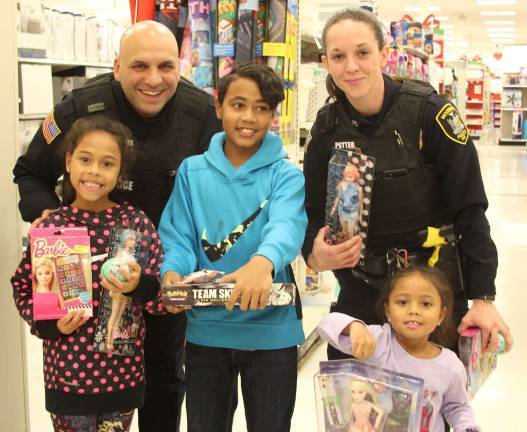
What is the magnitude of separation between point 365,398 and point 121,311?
27.0 inches

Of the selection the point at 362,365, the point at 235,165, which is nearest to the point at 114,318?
the point at 235,165

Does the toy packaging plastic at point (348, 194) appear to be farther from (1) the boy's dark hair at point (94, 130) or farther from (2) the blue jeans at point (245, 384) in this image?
(1) the boy's dark hair at point (94, 130)

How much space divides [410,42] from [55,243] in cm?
684

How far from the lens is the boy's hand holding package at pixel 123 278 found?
1688 millimetres

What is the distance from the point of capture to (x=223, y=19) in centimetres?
323

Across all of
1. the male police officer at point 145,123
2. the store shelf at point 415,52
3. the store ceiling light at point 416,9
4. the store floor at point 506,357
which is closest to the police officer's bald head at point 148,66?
the male police officer at point 145,123

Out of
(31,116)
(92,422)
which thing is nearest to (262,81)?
(92,422)

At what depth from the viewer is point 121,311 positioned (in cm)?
184

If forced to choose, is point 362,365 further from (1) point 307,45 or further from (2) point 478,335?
(1) point 307,45

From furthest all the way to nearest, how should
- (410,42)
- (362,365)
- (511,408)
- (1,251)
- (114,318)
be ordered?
(410,42) < (511,408) < (1,251) < (114,318) < (362,365)

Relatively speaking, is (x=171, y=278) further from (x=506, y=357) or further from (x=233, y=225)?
(x=506, y=357)

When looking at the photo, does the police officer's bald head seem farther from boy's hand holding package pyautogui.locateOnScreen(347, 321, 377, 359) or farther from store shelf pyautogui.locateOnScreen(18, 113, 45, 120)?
store shelf pyautogui.locateOnScreen(18, 113, 45, 120)

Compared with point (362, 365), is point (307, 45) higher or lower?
higher

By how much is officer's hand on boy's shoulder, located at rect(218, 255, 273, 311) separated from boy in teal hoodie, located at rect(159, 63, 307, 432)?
0.58 ft
